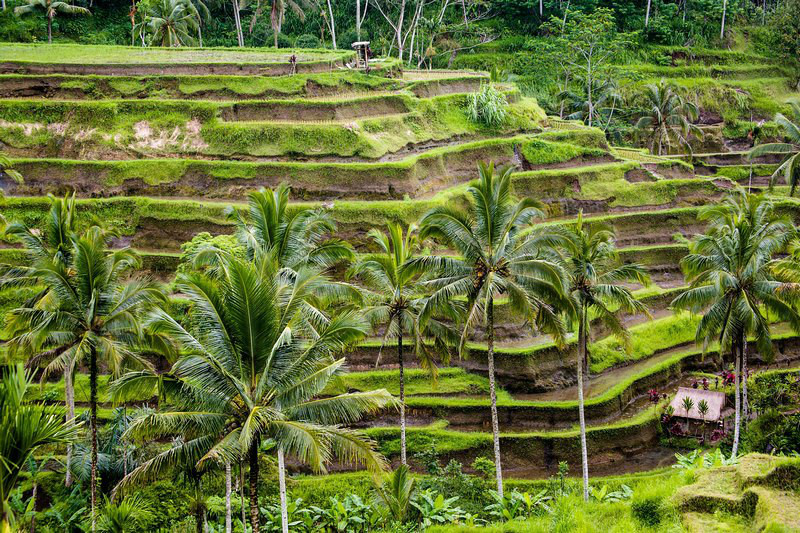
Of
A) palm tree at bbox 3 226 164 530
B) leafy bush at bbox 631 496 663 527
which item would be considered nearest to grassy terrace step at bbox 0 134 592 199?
palm tree at bbox 3 226 164 530

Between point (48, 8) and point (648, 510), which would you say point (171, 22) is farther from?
point (648, 510)

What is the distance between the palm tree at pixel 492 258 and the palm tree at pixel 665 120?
33.5 m

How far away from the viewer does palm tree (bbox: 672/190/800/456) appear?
27203 millimetres

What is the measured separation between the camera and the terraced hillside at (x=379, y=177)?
2995cm

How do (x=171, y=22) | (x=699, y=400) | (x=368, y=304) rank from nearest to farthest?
(x=368, y=304), (x=699, y=400), (x=171, y=22)

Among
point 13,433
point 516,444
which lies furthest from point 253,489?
point 516,444

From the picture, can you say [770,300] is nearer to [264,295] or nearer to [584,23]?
[264,295]

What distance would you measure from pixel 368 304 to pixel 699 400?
13.4 m

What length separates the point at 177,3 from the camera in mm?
56719

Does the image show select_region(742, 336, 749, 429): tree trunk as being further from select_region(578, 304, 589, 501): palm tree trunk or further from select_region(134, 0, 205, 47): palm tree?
select_region(134, 0, 205, 47): palm tree

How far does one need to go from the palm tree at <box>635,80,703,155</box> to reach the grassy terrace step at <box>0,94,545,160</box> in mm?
21335

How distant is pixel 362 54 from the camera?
47188 millimetres

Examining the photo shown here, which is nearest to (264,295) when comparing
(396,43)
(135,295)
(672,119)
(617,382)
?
(135,295)

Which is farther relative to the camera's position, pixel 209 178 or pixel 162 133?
pixel 162 133
